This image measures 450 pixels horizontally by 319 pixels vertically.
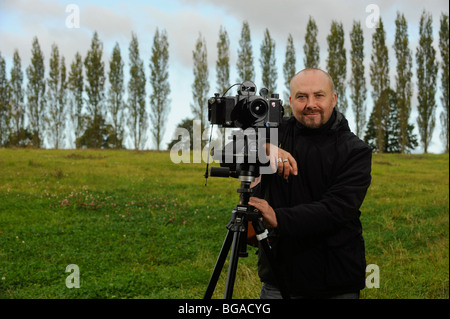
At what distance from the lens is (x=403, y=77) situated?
36.5m

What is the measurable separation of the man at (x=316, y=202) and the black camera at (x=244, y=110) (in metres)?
0.16

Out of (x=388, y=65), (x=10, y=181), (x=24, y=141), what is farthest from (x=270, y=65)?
(x=10, y=181)

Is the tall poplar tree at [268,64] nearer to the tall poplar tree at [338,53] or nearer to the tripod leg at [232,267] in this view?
the tall poplar tree at [338,53]

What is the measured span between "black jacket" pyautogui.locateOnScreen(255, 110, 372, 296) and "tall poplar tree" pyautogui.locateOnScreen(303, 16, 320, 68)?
3387 cm

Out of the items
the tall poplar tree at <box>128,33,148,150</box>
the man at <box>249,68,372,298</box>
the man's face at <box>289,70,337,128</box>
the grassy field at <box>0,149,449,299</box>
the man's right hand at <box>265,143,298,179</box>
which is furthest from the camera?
the tall poplar tree at <box>128,33,148,150</box>

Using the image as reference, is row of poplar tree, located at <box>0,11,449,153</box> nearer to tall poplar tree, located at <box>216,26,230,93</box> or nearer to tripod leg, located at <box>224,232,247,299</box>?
tall poplar tree, located at <box>216,26,230,93</box>

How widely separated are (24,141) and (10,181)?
26.7 meters

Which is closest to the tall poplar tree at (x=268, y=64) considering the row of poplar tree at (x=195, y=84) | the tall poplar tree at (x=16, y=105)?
the row of poplar tree at (x=195, y=84)

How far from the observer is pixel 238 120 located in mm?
2561

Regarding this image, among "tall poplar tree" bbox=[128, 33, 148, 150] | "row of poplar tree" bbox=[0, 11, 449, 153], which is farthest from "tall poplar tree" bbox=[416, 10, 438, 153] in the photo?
"tall poplar tree" bbox=[128, 33, 148, 150]

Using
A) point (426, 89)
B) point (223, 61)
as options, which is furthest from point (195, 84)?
point (426, 89)

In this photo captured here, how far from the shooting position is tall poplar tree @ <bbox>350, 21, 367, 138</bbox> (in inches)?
1422

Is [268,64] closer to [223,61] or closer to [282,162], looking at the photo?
[223,61]

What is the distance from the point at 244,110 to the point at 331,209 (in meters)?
0.75
